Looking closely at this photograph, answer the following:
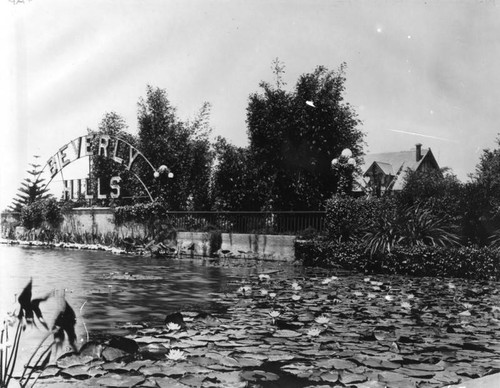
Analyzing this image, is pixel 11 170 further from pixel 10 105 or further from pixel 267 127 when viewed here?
pixel 267 127

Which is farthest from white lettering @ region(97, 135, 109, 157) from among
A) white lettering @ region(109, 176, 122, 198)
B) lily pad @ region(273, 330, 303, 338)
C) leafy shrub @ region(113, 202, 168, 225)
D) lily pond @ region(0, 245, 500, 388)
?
lily pad @ region(273, 330, 303, 338)

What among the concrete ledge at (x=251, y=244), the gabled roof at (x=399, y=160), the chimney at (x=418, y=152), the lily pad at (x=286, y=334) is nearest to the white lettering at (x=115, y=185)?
the concrete ledge at (x=251, y=244)

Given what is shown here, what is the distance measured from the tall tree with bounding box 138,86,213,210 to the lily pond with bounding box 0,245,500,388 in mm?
17345

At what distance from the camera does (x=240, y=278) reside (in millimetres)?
8977

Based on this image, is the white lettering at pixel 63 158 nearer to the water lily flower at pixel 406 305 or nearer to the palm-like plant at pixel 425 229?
the palm-like plant at pixel 425 229

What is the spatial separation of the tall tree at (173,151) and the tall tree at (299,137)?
5751 mm

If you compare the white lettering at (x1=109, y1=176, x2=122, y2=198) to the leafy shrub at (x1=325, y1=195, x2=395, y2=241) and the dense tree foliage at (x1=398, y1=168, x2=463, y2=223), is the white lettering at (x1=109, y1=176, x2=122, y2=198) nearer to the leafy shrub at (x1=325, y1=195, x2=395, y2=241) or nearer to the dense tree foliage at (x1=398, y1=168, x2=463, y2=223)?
the leafy shrub at (x1=325, y1=195, x2=395, y2=241)

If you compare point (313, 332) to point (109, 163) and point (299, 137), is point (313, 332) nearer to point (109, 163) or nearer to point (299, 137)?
point (299, 137)

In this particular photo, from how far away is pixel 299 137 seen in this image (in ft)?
61.7

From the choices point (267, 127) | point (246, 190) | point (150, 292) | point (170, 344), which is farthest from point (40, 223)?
point (170, 344)

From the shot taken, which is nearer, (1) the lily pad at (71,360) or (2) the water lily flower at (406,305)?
(1) the lily pad at (71,360)

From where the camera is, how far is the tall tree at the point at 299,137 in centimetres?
1877

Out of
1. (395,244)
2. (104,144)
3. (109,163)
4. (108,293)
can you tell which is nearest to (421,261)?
(395,244)

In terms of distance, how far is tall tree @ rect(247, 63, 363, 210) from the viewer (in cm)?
1877
